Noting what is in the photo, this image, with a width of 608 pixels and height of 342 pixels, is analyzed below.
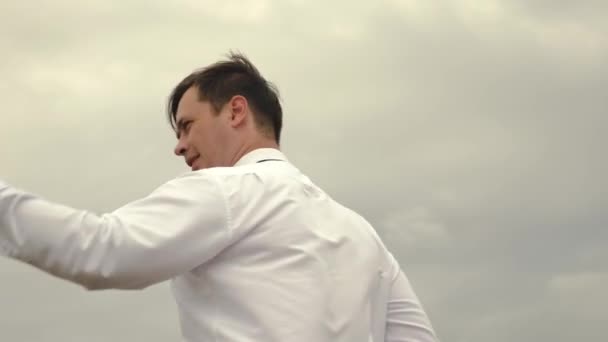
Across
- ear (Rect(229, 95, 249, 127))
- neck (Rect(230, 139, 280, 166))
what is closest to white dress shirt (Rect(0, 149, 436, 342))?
neck (Rect(230, 139, 280, 166))

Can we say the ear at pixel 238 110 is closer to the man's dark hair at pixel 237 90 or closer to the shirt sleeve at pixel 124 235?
the man's dark hair at pixel 237 90

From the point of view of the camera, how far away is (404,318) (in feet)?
27.8

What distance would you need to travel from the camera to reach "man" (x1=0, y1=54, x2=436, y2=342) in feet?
22.5

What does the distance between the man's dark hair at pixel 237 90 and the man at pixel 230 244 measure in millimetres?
54

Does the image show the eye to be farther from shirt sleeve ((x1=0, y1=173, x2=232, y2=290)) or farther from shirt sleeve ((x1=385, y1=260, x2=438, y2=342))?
shirt sleeve ((x1=385, y1=260, x2=438, y2=342))

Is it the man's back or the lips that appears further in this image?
the lips

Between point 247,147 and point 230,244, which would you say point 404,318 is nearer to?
point 247,147

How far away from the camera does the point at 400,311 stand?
8469 millimetres

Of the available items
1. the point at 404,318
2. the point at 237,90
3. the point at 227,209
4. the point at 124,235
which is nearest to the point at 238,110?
the point at 237,90

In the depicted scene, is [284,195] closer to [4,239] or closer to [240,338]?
[240,338]

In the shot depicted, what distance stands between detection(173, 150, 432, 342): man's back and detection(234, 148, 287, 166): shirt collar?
0.49ft

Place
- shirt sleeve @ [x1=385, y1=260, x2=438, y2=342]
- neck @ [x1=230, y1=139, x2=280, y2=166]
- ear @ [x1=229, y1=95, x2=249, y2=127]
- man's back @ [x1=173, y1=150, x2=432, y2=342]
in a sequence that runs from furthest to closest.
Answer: shirt sleeve @ [x1=385, y1=260, x2=438, y2=342], ear @ [x1=229, y1=95, x2=249, y2=127], neck @ [x1=230, y1=139, x2=280, y2=166], man's back @ [x1=173, y1=150, x2=432, y2=342]

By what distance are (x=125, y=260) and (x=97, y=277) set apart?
18 cm

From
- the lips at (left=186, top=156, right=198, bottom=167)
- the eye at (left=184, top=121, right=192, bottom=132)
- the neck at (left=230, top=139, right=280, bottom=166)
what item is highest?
the eye at (left=184, top=121, right=192, bottom=132)
